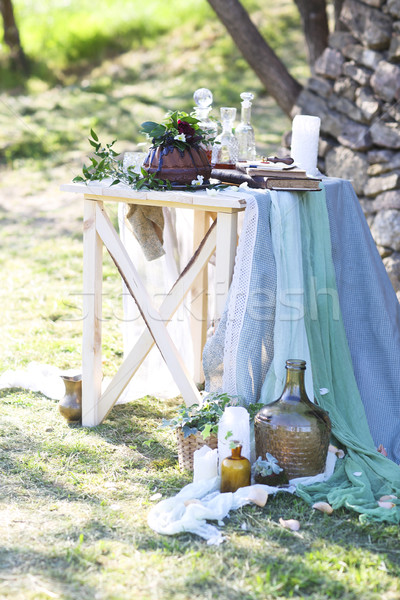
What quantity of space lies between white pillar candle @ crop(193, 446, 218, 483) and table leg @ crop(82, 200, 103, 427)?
68 cm

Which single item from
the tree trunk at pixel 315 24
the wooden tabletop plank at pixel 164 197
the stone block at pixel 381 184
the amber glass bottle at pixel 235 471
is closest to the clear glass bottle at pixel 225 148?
the wooden tabletop plank at pixel 164 197

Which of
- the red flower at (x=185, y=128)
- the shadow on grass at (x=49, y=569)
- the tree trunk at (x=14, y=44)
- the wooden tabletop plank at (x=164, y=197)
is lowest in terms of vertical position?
the shadow on grass at (x=49, y=569)

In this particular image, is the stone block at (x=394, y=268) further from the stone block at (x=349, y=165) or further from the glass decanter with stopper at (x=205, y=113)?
the glass decanter with stopper at (x=205, y=113)

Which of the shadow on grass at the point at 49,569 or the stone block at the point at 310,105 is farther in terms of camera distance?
the stone block at the point at 310,105

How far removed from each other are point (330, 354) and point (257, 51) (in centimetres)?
256

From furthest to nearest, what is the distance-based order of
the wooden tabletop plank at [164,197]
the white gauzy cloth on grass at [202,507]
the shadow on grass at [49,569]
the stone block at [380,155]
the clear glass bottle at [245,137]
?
the stone block at [380,155] → the clear glass bottle at [245,137] → the wooden tabletop plank at [164,197] → the white gauzy cloth on grass at [202,507] → the shadow on grass at [49,569]

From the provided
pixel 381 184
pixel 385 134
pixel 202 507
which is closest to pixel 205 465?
pixel 202 507

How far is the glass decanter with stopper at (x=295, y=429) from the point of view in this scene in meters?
2.39

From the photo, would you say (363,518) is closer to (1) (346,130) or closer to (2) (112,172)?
(2) (112,172)

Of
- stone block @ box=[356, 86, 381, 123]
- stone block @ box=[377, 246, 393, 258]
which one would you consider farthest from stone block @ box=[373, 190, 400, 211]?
stone block @ box=[356, 86, 381, 123]

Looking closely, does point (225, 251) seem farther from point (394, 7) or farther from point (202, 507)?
point (394, 7)

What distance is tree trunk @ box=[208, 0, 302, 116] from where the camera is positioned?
453cm

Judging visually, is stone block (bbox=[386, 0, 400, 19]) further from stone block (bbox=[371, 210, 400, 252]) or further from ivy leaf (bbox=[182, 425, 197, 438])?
ivy leaf (bbox=[182, 425, 197, 438])

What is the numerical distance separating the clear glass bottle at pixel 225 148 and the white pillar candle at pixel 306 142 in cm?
25
